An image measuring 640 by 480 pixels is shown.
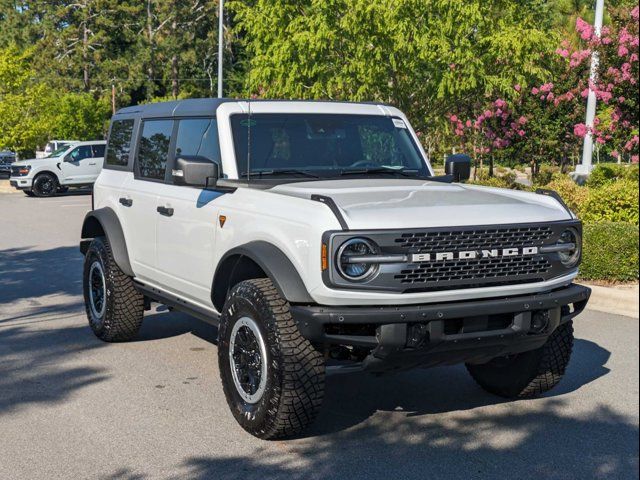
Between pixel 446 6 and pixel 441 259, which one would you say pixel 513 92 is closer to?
pixel 446 6

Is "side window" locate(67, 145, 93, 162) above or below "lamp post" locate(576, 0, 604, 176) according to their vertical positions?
below

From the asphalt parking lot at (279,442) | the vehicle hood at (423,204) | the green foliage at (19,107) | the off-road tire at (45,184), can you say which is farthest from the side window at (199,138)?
the green foliage at (19,107)

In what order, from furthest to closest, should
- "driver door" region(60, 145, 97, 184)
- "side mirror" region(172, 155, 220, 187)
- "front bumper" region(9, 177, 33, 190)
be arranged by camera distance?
1. "driver door" region(60, 145, 97, 184)
2. "front bumper" region(9, 177, 33, 190)
3. "side mirror" region(172, 155, 220, 187)

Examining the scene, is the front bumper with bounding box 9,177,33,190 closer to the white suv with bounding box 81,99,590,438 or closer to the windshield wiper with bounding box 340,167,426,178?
the white suv with bounding box 81,99,590,438

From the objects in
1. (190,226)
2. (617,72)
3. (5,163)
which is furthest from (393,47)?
(5,163)

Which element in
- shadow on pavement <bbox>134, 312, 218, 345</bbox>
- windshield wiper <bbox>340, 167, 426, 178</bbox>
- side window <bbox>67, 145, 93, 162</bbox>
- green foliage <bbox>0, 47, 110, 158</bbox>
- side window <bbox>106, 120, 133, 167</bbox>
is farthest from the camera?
green foliage <bbox>0, 47, 110, 158</bbox>

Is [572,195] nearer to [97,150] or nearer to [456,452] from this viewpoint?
[456,452]

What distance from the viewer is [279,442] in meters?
4.96

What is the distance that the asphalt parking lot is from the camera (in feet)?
→ 15.0

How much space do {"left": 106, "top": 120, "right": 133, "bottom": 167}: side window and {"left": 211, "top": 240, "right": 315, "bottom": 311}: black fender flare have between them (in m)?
2.28

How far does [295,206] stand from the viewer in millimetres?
4812

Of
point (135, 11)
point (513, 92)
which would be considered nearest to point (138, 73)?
point (135, 11)

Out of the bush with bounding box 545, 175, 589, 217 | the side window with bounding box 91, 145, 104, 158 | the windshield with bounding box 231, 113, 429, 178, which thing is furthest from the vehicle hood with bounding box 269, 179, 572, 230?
the side window with bounding box 91, 145, 104, 158

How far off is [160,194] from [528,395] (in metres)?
3.10
